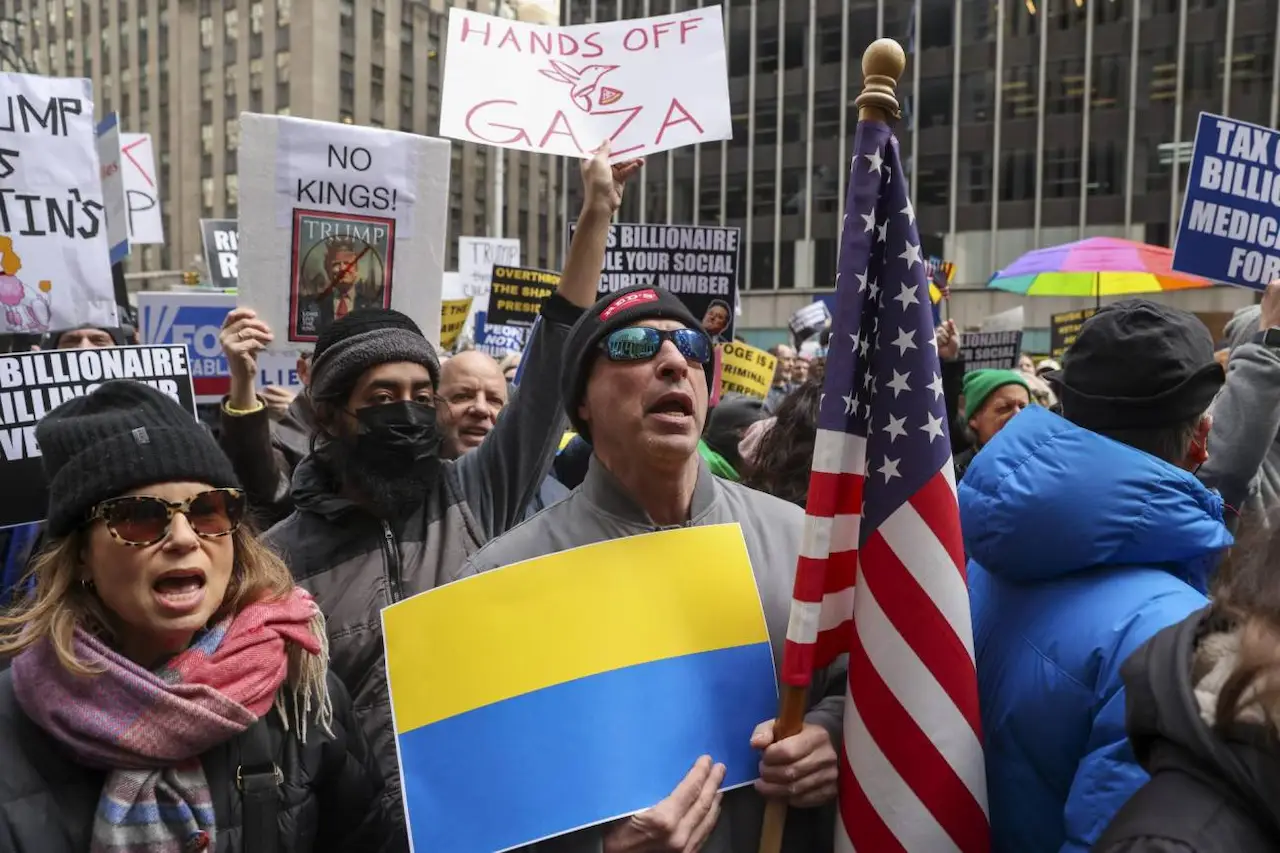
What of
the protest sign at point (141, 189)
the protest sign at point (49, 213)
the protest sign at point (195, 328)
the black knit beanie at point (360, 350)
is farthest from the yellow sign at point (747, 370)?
the protest sign at point (141, 189)

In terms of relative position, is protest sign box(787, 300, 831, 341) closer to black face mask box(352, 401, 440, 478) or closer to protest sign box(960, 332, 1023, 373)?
protest sign box(960, 332, 1023, 373)

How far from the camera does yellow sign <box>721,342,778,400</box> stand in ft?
26.4

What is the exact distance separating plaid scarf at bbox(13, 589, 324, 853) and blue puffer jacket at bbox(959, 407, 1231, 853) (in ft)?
4.59

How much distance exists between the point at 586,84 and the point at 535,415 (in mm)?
1674

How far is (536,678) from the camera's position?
6.33ft

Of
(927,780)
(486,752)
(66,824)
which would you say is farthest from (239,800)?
(927,780)

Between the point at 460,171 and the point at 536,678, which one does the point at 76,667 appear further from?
the point at 460,171

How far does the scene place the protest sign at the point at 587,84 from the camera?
12.4 feet

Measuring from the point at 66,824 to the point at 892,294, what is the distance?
1.80 metres

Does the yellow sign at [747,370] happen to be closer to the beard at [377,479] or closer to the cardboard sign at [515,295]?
the cardboard sign at [515,295]

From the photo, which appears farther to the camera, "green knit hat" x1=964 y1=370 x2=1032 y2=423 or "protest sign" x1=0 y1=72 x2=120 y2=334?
"green knit hat" x1=964 y1=370 x2=1032 y2=423

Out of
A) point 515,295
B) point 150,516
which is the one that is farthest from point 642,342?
point 515,295

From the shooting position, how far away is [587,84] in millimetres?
3961

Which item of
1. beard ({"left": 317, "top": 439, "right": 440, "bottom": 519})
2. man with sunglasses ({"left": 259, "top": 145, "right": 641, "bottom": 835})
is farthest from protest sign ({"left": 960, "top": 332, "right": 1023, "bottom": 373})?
beard ({"left": 317, "top": 439, "right": 440, "bottom": 519})
